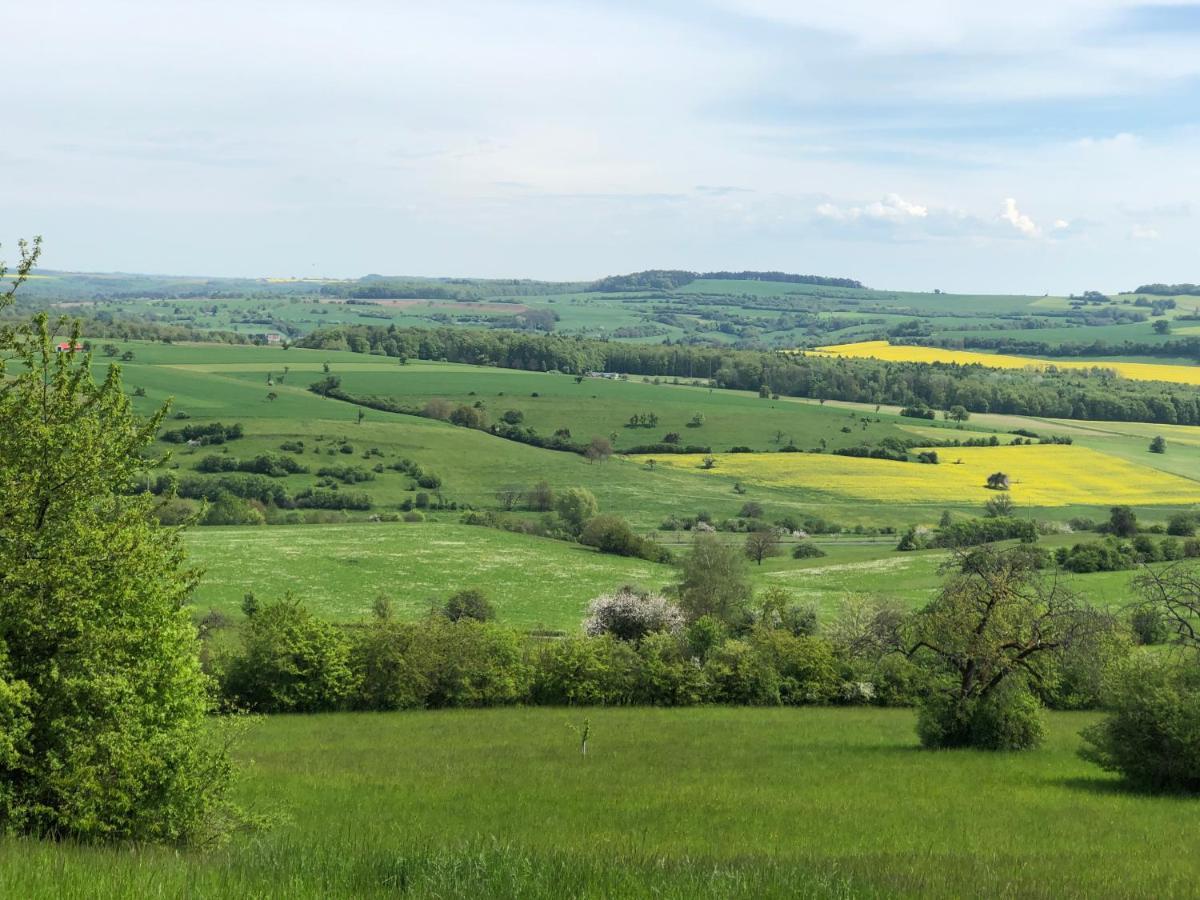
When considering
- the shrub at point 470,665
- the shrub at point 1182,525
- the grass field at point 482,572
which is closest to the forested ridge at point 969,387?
the shrub at point 1182,525

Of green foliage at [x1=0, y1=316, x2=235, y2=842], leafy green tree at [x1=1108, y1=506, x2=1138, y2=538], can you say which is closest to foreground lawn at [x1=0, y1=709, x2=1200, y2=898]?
green foliage at [x1=0, y1=316, x2=235, y2=842]

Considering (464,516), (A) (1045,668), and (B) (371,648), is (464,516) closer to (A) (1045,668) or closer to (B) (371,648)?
(B) (371,648)

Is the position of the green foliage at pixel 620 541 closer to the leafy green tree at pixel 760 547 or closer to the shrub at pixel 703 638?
the leafy green tree at pixel 760 547

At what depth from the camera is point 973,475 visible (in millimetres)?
122688

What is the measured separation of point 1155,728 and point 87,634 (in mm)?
25583

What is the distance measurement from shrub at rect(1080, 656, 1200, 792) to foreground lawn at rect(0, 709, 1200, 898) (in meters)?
0.99

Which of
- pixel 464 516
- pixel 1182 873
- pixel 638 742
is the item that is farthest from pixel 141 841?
pixel 464 516

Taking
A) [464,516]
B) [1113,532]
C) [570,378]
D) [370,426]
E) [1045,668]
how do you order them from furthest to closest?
[570,378]
[370,426]
[464,516]
[1113,532]
[1045,668]

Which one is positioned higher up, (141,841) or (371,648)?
(141,841)

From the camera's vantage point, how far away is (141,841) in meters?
15.0

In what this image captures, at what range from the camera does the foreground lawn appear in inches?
448

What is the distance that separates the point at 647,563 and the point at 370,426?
56.3 metres

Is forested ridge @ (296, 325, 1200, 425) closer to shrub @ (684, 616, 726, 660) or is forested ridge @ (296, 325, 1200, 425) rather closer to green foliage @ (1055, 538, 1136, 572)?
green foliage @ (1055, 538, 1136, 572)

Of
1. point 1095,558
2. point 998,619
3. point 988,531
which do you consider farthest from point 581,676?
point 988,531
